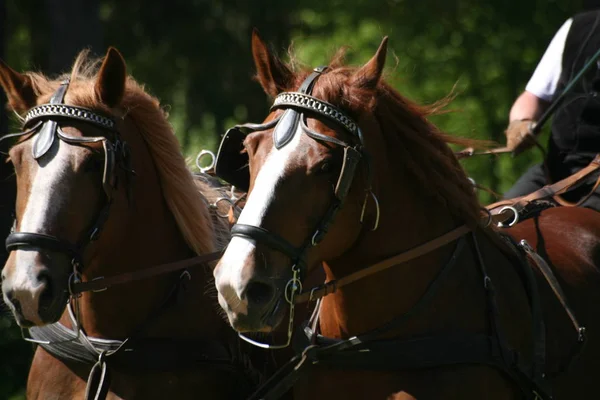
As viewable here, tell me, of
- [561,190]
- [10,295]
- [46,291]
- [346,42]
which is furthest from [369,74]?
[346,42]

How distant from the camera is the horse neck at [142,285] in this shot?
4.25m

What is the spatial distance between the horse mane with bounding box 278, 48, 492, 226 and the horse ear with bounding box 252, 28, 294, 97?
5 cm

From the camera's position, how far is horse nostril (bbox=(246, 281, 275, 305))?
10.8 ft

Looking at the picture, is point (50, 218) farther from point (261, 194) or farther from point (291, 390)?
point (291, 390)

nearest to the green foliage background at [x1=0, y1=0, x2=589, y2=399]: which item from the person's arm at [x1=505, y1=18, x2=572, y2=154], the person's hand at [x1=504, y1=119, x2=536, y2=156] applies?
the person's arm at [x1=505, y1=18, x2=572, y2=154]

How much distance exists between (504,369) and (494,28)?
36.6 feet

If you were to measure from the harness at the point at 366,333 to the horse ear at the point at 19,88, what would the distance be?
1.06m

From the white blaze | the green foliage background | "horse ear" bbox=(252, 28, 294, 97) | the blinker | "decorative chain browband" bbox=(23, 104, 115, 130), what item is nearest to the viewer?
the white blaze

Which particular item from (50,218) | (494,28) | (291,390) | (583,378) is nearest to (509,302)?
(583,378)

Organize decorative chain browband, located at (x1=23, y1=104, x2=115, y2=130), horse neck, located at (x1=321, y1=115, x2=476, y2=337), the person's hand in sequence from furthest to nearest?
the person's hand, decorative chain browband, located at (x1=23, y1=104, x2=115, y2=130), horse neck, located at (x1=321, y1=115, x2=476, y2=337)

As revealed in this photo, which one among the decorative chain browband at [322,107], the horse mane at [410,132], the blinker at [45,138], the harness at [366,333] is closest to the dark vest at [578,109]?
the harness at [366,333]

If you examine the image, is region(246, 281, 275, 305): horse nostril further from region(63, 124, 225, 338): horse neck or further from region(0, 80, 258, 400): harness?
region(63, 124, 225, 338): horse neck

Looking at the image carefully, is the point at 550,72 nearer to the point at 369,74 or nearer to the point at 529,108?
the point at 529,108

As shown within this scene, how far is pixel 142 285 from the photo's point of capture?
4.32m
